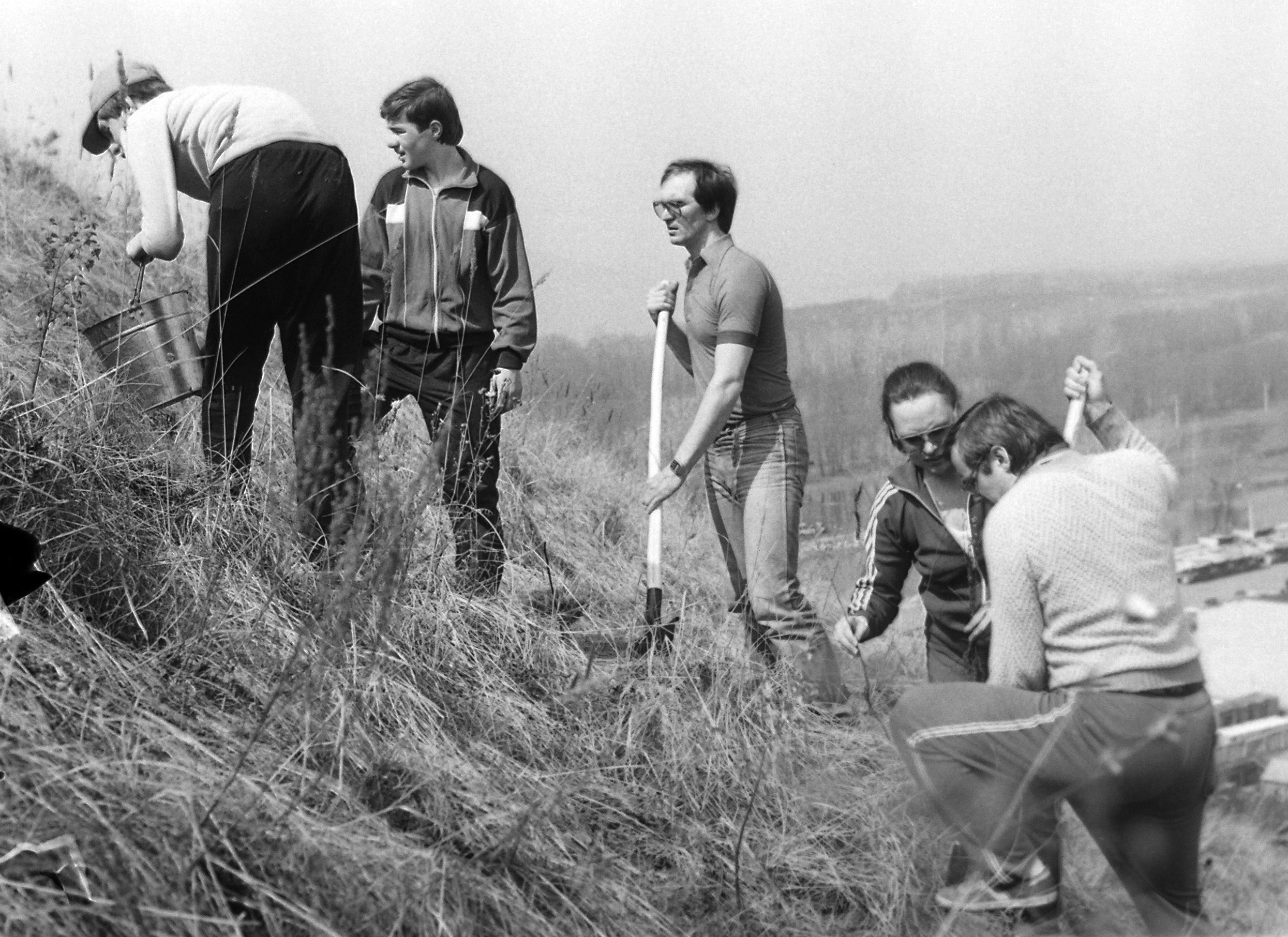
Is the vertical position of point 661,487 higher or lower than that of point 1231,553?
higher

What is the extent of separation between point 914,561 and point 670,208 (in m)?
1.20

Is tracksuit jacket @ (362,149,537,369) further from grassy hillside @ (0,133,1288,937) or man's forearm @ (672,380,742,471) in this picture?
man's forearm @ (672,380,742,471)

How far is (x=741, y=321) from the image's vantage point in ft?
11.9

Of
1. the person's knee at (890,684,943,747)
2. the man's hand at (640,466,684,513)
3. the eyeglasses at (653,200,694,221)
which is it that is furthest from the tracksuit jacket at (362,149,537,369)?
the person's knee at (890,684,943,747)

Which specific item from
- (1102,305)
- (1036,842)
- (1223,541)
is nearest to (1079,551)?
(1036,842)

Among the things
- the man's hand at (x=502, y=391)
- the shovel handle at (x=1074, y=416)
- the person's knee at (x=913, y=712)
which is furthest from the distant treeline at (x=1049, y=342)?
the person's knee at (x=913, y=712)

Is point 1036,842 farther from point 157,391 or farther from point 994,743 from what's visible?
point 157,391

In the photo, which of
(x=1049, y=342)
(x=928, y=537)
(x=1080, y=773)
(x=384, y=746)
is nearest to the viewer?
(x=1080, y=773)

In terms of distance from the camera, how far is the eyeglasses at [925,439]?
10.8 feet

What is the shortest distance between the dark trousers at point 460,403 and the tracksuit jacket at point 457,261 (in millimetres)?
39

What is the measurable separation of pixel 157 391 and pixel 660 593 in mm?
1521

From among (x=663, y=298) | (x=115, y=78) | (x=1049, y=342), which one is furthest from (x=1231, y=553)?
(x=115, y=78)

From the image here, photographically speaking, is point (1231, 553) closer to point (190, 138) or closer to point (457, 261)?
point (457, 261)

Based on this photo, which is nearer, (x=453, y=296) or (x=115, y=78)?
(x=115, y=78)
